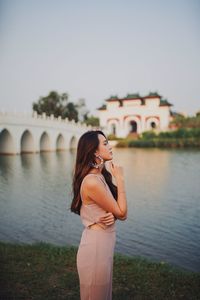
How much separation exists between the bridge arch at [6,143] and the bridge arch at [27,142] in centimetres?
183

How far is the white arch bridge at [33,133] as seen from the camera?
69.7 feet

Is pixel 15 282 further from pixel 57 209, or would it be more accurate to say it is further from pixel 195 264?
pixel 57 209

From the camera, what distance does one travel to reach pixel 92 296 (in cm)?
183

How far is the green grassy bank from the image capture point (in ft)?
9.18

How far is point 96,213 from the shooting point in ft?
5.90

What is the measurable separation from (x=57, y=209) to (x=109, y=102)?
35615mm

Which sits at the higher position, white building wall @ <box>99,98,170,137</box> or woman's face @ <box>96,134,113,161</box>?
white building wall @ <box>99,98,170,137</box>

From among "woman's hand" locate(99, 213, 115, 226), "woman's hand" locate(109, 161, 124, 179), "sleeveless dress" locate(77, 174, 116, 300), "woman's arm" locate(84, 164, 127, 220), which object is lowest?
"sleeveless dress" locate(77, 174, 116, 300)

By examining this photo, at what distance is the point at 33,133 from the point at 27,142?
152 cm

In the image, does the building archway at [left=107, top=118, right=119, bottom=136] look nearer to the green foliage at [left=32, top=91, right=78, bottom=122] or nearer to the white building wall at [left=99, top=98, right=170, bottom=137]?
the white building wall at [left=99, top=98, right=170, bottom=137]

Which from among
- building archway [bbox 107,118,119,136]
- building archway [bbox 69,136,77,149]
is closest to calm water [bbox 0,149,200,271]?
building archway [bbox 69,136,77,149]

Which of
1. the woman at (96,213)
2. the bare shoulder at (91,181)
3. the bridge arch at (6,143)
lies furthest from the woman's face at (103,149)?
the bridge arch at (6,143)

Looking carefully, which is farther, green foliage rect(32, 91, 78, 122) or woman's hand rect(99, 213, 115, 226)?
green foliage rect(32, 91, 78, 122)

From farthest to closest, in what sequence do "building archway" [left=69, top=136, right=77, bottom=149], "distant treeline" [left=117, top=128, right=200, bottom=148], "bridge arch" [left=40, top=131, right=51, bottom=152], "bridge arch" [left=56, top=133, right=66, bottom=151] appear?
"building archway" [left=69, top=136, right=77, bottom=149]
"bridge arch" [left=56, top=133, right=66, bottom=151]
"distant treeline" [left=117, top=128, right=200, bottom=148]
"bridge arch" [left=40, top=131, right=51, bottom=152]
